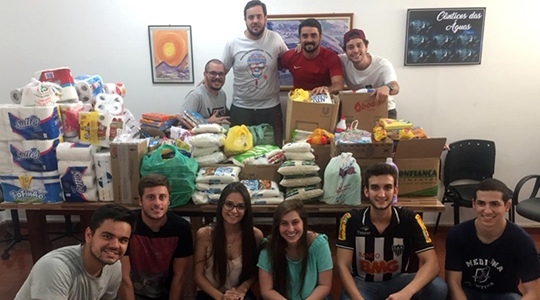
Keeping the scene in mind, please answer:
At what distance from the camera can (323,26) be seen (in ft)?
11.7

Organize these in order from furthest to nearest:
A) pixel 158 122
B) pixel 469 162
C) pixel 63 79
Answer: pixel 469 162 < pixel 158 122 < pixel 63 79

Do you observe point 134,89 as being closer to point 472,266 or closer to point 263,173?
point 263,173

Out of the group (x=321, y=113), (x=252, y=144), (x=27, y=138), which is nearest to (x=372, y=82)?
(x=321, y=113)

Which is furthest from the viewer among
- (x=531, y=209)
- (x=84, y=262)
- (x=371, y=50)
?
(x=371, y=50)

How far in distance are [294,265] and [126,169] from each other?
49.5 inches

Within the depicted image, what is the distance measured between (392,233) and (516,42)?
2.45 metres

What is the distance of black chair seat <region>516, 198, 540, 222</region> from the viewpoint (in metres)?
2.97

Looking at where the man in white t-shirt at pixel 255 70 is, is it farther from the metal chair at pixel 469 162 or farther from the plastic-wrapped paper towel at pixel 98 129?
the metal chair at pixel 469 162

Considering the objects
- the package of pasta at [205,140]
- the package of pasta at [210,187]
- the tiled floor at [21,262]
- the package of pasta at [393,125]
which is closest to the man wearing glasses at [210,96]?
the package of pasta at [205,140]

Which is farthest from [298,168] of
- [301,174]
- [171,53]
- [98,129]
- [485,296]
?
[171,53]

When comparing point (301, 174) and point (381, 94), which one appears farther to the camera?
point (381, 94)

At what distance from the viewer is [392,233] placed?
7.25 ft

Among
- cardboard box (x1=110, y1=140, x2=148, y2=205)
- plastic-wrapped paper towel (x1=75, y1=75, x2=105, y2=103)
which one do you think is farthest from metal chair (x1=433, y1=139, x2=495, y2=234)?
plastic-wrapped paper towel (x1=75, y1=75, x2=105, y2=103)

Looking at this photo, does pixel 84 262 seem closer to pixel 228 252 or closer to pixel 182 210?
pixel 228 252
